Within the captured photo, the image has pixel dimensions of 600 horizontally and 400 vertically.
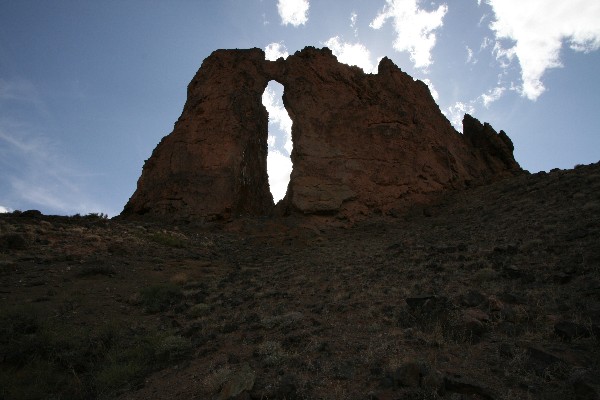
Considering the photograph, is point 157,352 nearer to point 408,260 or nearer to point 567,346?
point 567,346

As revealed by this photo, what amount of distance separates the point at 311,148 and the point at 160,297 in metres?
13.9

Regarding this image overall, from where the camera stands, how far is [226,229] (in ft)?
69.3

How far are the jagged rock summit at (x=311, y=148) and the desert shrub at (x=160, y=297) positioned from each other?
10.5 metres

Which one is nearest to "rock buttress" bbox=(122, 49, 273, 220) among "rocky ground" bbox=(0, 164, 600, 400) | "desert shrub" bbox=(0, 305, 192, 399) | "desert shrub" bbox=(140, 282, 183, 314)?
"rocky ground" bbox=(0, 164, 600, 400)

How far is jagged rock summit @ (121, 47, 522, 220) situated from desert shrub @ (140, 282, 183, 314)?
34.5 ft

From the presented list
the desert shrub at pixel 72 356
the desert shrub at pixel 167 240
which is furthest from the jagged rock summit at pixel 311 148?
the desert shrub at pixel 72 356

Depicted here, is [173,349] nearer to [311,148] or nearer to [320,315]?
[320,315]

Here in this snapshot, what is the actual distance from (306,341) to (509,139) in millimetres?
28308

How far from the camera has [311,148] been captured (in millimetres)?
A: 22938

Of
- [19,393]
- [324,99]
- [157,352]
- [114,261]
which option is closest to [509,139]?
[324,99]

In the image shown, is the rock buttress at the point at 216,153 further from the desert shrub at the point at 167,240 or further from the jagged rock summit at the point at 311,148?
the desert shrub at the point at 167,240

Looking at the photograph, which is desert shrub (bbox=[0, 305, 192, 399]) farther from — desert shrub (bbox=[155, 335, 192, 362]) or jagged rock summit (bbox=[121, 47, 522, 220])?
jagged rock summit (bbox=[121, 47, 522, 220])

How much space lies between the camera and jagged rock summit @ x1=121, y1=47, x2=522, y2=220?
2222 centimetres

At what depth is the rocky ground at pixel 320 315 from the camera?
5.14 metres
